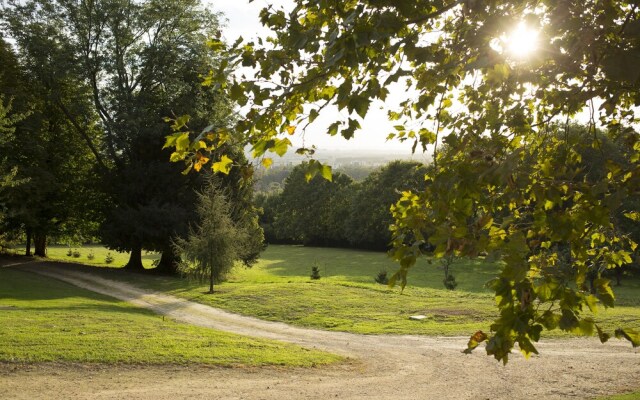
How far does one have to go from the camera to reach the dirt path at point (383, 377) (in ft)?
35.3

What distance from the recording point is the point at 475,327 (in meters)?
18.5

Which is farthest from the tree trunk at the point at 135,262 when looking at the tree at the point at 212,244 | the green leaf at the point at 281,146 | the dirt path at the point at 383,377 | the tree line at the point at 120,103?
the green leaf at the point at 281,146

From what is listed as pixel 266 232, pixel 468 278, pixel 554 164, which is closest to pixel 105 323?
pixel 554 164

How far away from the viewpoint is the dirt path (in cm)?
1077

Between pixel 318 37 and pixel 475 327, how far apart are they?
16.3m

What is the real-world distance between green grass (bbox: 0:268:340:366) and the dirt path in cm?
61

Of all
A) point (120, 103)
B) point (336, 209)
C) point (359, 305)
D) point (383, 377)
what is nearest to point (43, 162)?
point (120, 103)

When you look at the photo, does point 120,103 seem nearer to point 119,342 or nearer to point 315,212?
point 119,342

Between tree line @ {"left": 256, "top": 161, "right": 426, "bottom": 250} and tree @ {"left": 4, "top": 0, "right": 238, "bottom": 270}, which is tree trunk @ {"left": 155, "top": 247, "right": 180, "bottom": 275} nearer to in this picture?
tree @ {"left": 4, "top": 0, "right": 238, "bottom": 270}

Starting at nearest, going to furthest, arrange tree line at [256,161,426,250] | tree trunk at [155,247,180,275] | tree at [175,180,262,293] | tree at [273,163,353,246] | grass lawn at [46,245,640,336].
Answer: grass lawn at [46,245,640,336] → tree at [175,180,262,293] → tree trunk at [155,247,180,275] → tree line at [256,161,426,250] → tree at [273,163,353,246]

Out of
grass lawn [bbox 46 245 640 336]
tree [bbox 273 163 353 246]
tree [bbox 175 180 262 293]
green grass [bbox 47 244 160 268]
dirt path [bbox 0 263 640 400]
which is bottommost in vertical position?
dirt path [bbox 0 263 640 400]

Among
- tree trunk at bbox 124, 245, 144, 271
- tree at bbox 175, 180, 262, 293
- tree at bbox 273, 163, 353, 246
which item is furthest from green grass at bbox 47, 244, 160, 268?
tree at bbox 273, 163, 353, 246

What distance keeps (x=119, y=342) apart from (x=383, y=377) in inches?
265

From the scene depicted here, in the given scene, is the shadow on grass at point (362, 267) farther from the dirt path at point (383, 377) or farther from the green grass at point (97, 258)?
the dirt path at point (383, 377)
